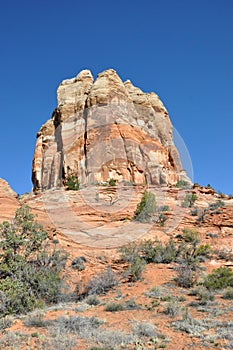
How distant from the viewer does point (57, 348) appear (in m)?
6.83

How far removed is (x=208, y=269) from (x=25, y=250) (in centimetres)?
817

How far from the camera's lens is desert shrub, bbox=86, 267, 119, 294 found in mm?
12655

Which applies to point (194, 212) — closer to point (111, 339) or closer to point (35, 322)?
point (35, 322)

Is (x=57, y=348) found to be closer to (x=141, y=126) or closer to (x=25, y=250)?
(x=25, y=250)

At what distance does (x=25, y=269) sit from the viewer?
1170 cm

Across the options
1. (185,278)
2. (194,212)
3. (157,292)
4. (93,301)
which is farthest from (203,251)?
(93,301)

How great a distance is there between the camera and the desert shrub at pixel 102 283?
12.7 m

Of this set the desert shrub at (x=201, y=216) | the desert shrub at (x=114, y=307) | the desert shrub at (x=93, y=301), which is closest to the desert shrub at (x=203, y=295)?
the desert shrub at (x=114, y=307)

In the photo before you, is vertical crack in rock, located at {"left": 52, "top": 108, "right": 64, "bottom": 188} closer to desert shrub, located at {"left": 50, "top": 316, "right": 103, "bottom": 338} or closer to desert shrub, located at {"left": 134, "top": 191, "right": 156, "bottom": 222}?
desert shrub, located at {"left": 134, "top": 191, "right": 156, "bottom": 222}

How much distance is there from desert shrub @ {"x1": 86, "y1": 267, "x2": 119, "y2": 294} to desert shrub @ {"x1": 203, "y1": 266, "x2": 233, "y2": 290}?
137 inches

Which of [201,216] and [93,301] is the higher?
[201,216]

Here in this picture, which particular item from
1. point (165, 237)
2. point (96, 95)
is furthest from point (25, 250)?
point (96, 95)

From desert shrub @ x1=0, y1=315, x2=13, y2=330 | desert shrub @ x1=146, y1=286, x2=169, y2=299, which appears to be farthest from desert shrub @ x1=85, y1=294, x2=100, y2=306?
desert shrub @ x1=0, y1=315, x2=13, y2=330

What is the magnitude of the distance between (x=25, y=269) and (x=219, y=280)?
7117mm
